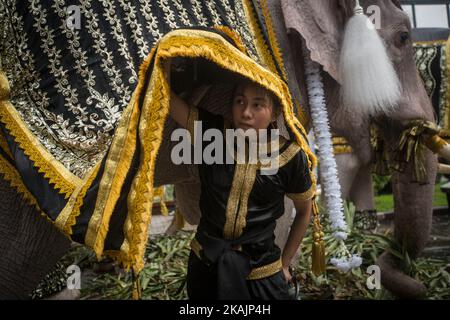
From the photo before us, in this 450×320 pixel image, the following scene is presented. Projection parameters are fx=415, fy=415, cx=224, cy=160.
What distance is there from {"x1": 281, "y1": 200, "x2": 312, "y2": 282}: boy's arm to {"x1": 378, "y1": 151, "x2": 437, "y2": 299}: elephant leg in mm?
860

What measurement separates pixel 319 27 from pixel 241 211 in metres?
1.02

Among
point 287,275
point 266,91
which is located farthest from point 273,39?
point 287,275

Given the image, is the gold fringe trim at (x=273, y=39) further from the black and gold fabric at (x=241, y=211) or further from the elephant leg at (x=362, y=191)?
the elephant leg at (x=362, y=191)

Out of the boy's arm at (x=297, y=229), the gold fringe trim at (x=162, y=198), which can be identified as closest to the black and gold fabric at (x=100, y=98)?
the boy's arm at (x=297, y=229)

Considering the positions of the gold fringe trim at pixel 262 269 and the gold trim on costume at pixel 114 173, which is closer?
the gold trim on costume at pixel 114 173

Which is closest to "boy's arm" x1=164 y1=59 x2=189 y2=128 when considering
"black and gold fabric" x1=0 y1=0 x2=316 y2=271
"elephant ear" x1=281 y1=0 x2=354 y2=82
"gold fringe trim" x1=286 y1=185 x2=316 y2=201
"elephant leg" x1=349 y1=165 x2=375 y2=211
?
"black and gold fabric" x1=0 y1=0 x2=316 y2=271

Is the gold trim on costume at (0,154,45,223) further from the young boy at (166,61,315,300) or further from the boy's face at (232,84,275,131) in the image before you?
the boy's face at (232,84,275,131)

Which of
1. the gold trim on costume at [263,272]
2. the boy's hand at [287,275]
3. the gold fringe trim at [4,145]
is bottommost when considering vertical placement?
the boy's hand at [287,275]

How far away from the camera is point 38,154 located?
1.06 m

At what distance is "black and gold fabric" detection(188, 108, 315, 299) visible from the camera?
982 millimetres

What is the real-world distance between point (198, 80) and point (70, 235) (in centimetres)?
51

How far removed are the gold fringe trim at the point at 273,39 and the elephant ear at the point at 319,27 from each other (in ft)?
0.23

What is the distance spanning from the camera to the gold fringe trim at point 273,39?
158 centimetres

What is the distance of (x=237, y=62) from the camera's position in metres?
0.93
